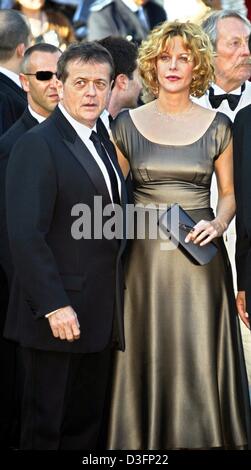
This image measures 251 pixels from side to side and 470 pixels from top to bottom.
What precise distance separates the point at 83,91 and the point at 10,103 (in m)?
1.15

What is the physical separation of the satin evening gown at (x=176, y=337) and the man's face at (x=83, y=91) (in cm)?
50

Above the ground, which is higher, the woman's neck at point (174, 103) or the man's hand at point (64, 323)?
the woman's neck at point (174, 103)

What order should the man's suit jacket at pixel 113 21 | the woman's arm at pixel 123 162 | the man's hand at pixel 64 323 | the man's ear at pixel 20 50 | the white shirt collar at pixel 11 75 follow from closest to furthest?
the man's hand at pixel 64 323, the woman's arm at pixel 123 162, the white shirt collar at pixel 11 75, the man's ear at pixel 20 50, the man's suit jacket at pixel 113 21

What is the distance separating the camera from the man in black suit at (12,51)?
5516 mm

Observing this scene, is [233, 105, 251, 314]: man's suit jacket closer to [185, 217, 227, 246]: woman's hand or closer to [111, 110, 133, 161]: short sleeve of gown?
[185, 217, 227, 246]: woman's hand

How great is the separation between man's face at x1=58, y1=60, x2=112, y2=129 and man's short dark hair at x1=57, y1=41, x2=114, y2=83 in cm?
1

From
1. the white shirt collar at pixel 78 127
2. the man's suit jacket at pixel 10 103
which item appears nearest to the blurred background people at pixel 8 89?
the man's suit jacket at pixel 10 103

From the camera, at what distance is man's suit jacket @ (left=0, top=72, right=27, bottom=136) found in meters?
5.32

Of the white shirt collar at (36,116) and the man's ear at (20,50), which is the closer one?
the white shirt collar at (36,116)

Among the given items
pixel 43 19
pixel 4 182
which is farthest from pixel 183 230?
pixel 43 19

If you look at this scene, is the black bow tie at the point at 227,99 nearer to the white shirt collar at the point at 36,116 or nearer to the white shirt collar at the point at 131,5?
the white shirt collar at the point at 36,116

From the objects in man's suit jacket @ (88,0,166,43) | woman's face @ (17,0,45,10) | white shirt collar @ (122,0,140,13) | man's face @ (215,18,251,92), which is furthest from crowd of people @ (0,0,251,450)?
woman's face @ (17,0,45,10)

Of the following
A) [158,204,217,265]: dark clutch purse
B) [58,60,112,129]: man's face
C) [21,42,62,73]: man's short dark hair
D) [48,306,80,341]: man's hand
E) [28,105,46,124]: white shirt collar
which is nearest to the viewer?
[48,306,80,341]: man's hand
